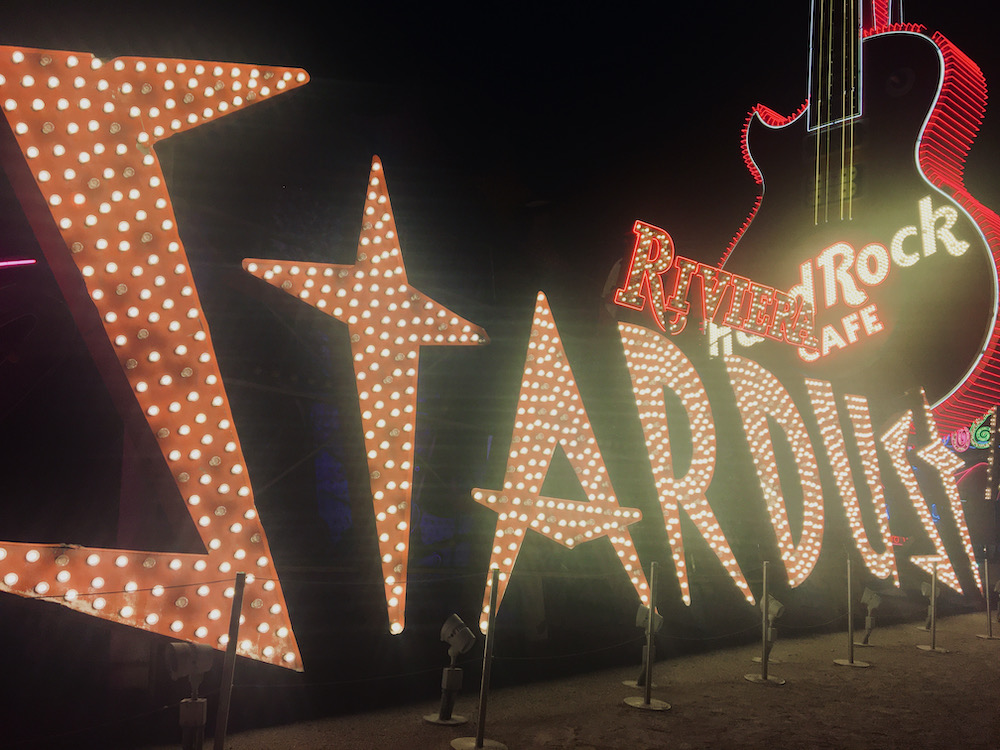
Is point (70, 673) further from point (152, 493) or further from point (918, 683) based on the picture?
point (918, 683)

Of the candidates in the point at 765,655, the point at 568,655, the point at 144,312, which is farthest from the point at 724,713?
the point at 144,312

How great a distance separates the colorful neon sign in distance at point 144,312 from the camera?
462 centimetres

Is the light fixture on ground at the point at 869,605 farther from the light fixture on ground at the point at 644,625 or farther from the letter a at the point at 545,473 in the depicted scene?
the letter a at the point at 545,473

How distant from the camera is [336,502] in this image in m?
9.09

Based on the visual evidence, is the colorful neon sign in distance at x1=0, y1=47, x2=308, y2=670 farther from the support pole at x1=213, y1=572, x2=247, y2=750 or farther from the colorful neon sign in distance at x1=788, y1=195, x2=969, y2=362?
the colorful neon sign in distance at x1=788, y1=195, x2=969, y2=362

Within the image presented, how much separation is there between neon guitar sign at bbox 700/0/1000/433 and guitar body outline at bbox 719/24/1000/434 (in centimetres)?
3

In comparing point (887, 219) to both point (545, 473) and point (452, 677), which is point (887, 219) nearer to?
point (545, 473)

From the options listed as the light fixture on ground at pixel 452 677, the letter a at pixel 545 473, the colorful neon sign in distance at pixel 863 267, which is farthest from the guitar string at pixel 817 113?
the light fixture on ground at pixel 452 677

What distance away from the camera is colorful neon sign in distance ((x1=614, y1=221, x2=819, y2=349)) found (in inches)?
406

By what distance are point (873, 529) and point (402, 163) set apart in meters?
8.69

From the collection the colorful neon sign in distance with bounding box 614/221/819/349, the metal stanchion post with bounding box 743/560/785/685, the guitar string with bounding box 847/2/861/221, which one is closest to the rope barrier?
the metal stanchion post with bounding box 743/560/785/685

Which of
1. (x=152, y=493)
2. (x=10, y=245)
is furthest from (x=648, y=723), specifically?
(x=10, y=245)

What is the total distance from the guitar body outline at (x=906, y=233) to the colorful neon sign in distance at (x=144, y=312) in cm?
1369

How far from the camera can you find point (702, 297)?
36.5 ft
